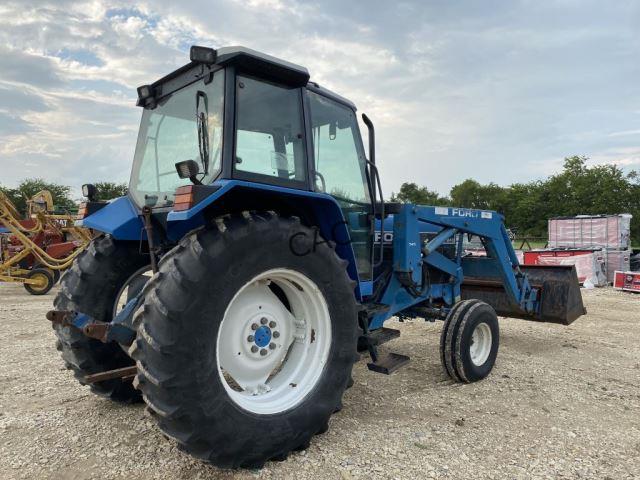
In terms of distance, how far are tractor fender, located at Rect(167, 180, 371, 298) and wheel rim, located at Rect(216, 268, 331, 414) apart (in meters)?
0.44

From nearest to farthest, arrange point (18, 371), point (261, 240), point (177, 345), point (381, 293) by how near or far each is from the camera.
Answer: point (177, 345), point (261, 240), point (381, 293), point (18, 371)

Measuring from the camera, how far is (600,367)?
5164 millimetres

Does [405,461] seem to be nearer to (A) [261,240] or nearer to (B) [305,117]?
(A) [261,240]

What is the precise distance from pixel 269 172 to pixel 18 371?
3597mm

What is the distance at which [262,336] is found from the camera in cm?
304

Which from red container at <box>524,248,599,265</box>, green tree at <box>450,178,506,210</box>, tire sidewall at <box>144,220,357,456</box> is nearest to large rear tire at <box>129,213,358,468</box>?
tire sidewall at <box>144,220,357,456</box>

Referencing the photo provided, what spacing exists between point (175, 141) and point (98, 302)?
1.35m

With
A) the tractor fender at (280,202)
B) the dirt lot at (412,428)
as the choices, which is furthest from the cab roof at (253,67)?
the dirt lot at (412,428)

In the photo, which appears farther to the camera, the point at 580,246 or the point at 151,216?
the point at 580,246

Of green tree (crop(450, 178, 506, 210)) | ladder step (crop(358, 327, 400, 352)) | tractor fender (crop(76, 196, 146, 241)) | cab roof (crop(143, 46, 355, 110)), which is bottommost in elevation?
ladder step (crop(358, 327, 400, 352))

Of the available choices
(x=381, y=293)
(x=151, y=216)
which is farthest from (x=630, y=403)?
(x=151, y=216)

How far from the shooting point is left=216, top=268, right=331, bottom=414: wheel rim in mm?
2943

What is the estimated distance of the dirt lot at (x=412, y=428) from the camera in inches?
111

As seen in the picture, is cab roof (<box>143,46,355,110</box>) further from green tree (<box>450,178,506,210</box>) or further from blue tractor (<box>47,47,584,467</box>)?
green tree (<box>450,178,506,210</box>)
